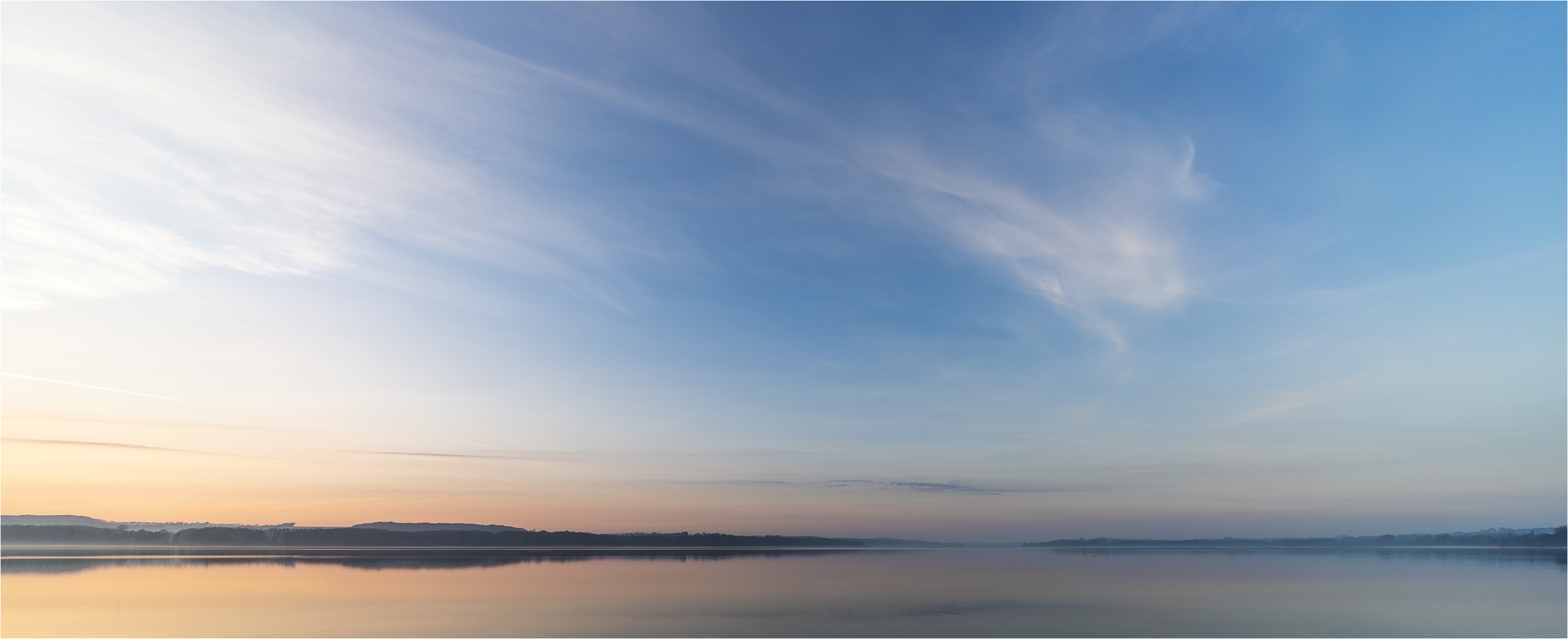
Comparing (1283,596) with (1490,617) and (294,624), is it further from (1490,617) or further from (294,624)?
(294,624)

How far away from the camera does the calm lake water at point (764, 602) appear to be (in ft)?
79.3

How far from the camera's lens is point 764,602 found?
31312 mm

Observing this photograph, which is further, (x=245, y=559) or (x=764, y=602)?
(x=245, y=559)

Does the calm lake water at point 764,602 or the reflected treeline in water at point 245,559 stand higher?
the calm lake water at point 764,602

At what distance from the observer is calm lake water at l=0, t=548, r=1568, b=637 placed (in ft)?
79.3

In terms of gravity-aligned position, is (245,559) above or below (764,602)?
below

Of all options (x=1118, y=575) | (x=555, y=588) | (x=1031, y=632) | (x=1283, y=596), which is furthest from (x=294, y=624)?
(x=1118, y=575)

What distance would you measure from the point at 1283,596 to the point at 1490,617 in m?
7.79

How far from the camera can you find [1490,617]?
27562mm

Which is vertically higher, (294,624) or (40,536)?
(294,624)

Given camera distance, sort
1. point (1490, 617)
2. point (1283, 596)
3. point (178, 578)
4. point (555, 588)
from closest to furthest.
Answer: point (1490, 617), point (1283, 596), point (555, 588), point (178, 578)

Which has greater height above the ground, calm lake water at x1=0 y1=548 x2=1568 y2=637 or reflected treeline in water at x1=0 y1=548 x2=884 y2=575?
calm lake water at x1=0 y1=548 x2=1568 y2=637

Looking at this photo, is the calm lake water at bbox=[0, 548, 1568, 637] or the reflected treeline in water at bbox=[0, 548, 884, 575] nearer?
the calm lake water at bbox=[0, 548, 1568, 637]

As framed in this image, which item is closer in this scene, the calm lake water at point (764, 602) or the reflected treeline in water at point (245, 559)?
the calm lake water at point (764, 602)
